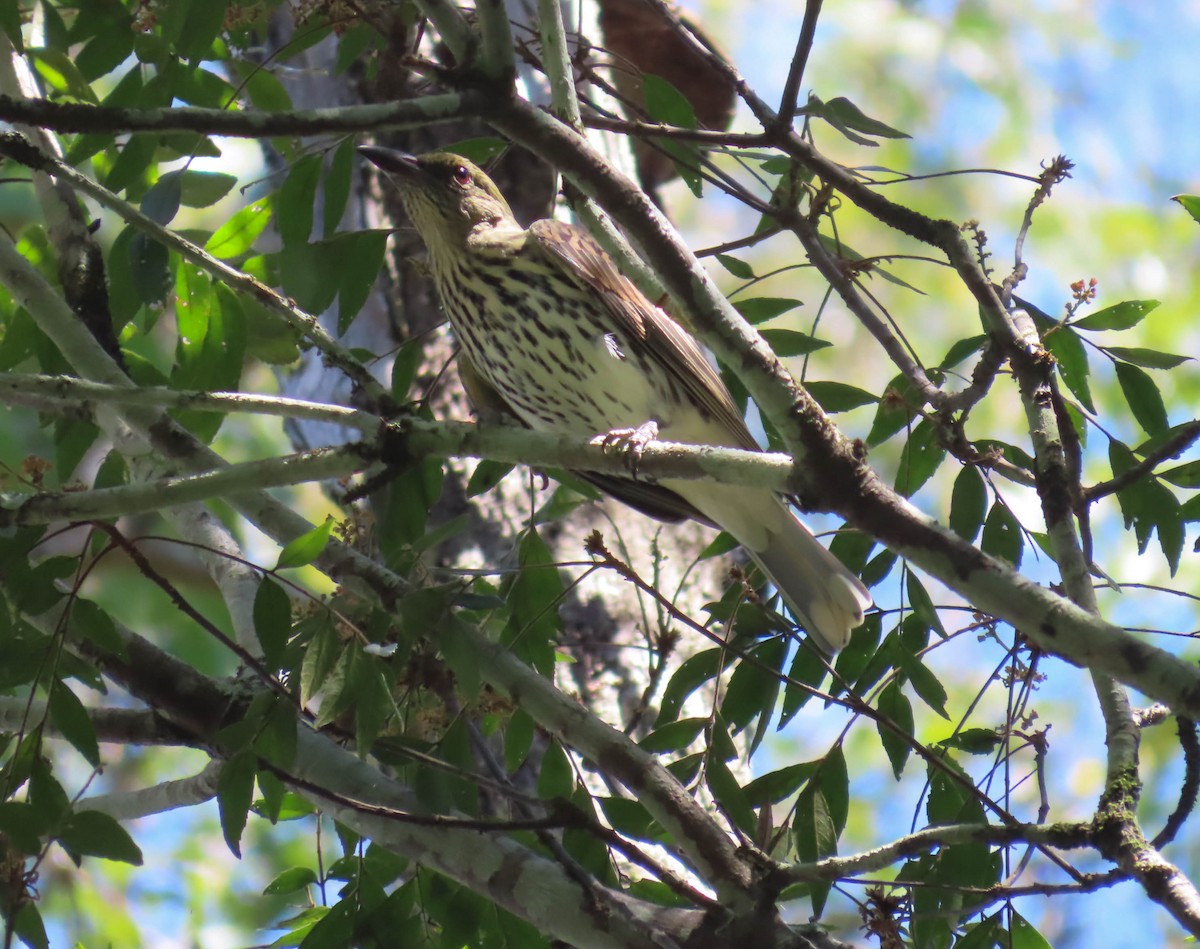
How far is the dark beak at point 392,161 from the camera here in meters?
3.84

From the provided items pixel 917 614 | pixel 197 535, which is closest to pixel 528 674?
pixel 917 614

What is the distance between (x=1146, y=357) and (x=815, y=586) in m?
0.85

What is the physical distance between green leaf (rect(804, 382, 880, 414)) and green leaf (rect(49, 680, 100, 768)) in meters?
1.53

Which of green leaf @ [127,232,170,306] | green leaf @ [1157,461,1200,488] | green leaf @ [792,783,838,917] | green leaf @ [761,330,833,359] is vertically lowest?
green leaf @ [792,783,838,917]

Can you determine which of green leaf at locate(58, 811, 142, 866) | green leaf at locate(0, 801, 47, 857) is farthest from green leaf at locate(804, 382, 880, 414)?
green leaf at locate(0, 801, 47, 857)

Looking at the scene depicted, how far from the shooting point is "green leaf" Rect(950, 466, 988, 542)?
2609 mm

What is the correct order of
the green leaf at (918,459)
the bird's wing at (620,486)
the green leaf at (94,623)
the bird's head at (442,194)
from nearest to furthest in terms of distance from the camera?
the green leaf at (94,623), the green leaf at (918,459), the bird's wing at (620,486), the bird's head at (442,194)

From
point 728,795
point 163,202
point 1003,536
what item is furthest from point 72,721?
point 1003,536

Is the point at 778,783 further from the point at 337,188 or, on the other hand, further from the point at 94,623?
the point at 337,188

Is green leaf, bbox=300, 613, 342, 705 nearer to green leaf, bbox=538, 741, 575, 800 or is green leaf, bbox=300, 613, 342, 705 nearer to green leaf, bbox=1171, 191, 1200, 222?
green leaf, bbox=538, 741, 575, 800

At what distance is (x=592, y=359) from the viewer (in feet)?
11.4

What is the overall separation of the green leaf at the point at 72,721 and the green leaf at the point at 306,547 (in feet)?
1.53

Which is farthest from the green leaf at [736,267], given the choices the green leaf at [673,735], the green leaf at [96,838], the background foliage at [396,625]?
the green leaf at [96,838]

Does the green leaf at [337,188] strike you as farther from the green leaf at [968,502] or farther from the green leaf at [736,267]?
the green leaf at [968,502]
